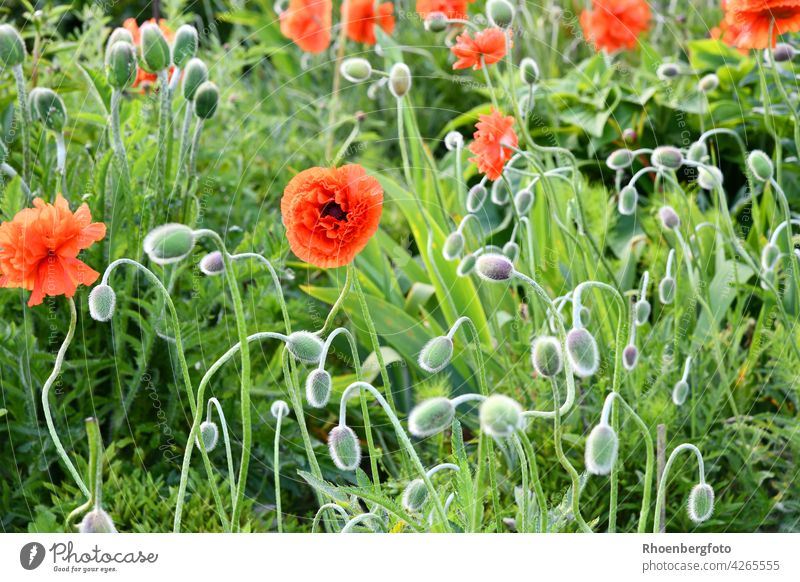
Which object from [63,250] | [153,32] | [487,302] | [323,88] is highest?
[153,32]

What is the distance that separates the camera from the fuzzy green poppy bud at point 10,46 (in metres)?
1.01

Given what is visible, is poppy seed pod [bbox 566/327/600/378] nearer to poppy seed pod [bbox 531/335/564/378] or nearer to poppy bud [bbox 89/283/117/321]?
poppy seed pod [bbox 531/335/564/378]

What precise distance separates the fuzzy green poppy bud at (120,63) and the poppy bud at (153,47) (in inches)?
0.6

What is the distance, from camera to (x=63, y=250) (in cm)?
86

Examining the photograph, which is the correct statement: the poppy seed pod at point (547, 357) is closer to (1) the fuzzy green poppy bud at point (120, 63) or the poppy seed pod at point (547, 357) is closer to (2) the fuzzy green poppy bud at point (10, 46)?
(1) the fuzzy green poppy bud at point (120, 63)

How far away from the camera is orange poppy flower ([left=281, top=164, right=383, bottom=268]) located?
83 cm

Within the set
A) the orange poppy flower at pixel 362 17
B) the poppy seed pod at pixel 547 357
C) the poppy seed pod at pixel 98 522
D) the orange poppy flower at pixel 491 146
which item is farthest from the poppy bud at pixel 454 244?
the orange poppy flower at pixel 362 17

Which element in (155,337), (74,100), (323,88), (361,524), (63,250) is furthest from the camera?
(323,88)

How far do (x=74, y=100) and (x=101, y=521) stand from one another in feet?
3.03

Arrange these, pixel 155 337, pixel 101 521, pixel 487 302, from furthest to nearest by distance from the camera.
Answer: pixel 487 302 → pixel 155 337 → pixel 101 521

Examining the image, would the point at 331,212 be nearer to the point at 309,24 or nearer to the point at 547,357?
the point at 547,357

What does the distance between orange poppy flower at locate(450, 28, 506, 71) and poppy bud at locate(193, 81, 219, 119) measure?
11.5 inches
